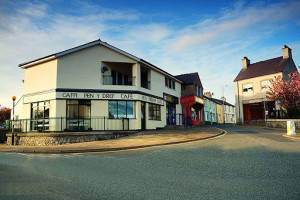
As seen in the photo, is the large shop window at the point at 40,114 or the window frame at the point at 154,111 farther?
the window frame at the point at 154,111

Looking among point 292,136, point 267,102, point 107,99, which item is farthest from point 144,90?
point 267,102

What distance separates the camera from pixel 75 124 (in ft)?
62.8

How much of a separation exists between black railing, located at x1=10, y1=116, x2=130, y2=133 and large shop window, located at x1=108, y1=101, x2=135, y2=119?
0.40 m

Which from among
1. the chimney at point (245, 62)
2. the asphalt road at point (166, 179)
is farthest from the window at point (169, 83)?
the asphalt road at point (166, 179)

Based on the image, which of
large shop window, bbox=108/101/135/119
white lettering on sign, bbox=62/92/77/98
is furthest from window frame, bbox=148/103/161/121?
white lettering on sign, bbox=62/92/77/98

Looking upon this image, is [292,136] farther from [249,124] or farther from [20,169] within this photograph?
[249,124]

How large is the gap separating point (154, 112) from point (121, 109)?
177 inches

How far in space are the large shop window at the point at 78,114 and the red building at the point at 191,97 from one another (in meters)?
14.1

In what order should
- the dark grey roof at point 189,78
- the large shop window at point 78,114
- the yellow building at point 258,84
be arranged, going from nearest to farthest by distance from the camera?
the large shop window at point 78,114, the dark grey roof at point 189,78, the yellow building at point 258,84

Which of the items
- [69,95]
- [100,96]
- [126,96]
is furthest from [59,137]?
[126,96]

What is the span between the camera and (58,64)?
19.7 meters

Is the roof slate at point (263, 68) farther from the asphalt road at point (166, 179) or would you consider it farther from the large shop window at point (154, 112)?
the asphalt road at point (166, 179)

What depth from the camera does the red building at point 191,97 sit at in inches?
1172

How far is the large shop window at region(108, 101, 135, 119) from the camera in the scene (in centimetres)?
2023
